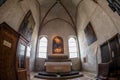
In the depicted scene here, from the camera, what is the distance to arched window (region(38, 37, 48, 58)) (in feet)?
39.1

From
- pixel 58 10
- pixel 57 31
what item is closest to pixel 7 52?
pixel 57 31

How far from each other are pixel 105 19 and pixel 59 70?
536 centimetres

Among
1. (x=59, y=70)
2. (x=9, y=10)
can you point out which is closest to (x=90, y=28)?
(x=59, y=70)

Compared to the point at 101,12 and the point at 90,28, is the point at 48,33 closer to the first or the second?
the point at 90,28

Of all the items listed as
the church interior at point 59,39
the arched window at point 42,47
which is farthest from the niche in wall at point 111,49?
the arched window at point 42,47

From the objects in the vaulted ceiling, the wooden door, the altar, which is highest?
the vaulted ceiling

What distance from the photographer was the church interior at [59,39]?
4.39m

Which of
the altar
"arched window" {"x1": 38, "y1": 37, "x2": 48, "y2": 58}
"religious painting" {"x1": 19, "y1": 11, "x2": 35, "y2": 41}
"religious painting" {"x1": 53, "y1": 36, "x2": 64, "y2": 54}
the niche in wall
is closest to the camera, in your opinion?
the niche in wall

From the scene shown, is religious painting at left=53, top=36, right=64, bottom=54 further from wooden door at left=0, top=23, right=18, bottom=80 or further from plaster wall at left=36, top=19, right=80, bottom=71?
wooden door at left=0, top=23, right=18, bottom=80

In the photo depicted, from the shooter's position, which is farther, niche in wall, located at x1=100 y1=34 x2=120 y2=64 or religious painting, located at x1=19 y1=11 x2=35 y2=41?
religious painting, located at x1=19 y1=11 x2=35 y2=41

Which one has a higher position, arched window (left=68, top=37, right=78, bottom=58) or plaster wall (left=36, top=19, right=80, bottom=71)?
plaster wall (left=36, top=19, right=80, bottom=71)

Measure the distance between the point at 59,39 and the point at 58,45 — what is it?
0.74 meters

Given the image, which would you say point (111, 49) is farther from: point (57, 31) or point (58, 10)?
point (58, 10)

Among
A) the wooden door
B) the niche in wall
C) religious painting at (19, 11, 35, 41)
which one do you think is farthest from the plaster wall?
the wooden door
